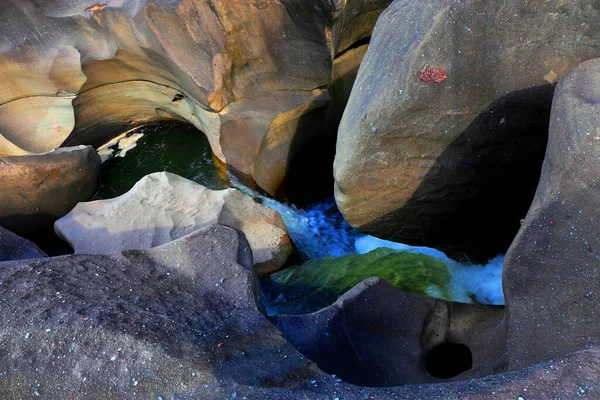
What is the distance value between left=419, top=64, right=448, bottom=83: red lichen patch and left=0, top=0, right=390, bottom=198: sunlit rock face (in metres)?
1.69

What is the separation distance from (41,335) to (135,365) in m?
0.39

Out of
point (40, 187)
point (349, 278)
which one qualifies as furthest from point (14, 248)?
point (349, 278)

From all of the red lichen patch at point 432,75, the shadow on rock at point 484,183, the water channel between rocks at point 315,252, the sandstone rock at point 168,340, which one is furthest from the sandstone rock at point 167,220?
the red lichen patch at point 432,75

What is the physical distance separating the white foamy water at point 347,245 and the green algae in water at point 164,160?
0.43 metres

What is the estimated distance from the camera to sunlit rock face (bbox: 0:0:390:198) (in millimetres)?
4070

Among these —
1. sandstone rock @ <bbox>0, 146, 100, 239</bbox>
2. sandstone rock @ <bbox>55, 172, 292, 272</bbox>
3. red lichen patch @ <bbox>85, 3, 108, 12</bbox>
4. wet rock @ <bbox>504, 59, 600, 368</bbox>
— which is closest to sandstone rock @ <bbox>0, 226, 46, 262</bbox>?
sandstone rock @ <bbox>55, 172, 292, 272</bbox>

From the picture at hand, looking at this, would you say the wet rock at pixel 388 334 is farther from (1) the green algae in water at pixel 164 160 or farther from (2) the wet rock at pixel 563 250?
(1) the green algae in water at pixel 164 160

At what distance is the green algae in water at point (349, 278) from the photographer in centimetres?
345

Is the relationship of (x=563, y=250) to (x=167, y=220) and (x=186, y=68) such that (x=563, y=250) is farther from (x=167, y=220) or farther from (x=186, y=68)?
(x=186, y=68)

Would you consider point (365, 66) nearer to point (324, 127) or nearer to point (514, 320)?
point (514, 320)

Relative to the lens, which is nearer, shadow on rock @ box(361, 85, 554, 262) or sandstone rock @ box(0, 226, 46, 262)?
shadow on rock @ box(361, 85, 554, 262)

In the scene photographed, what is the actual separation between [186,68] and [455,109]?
91.3 inches

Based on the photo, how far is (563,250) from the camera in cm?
199

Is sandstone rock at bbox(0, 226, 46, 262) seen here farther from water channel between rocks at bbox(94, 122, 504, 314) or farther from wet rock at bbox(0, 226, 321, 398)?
water channel between rocks at bbox(94, 122, 504, 314)
